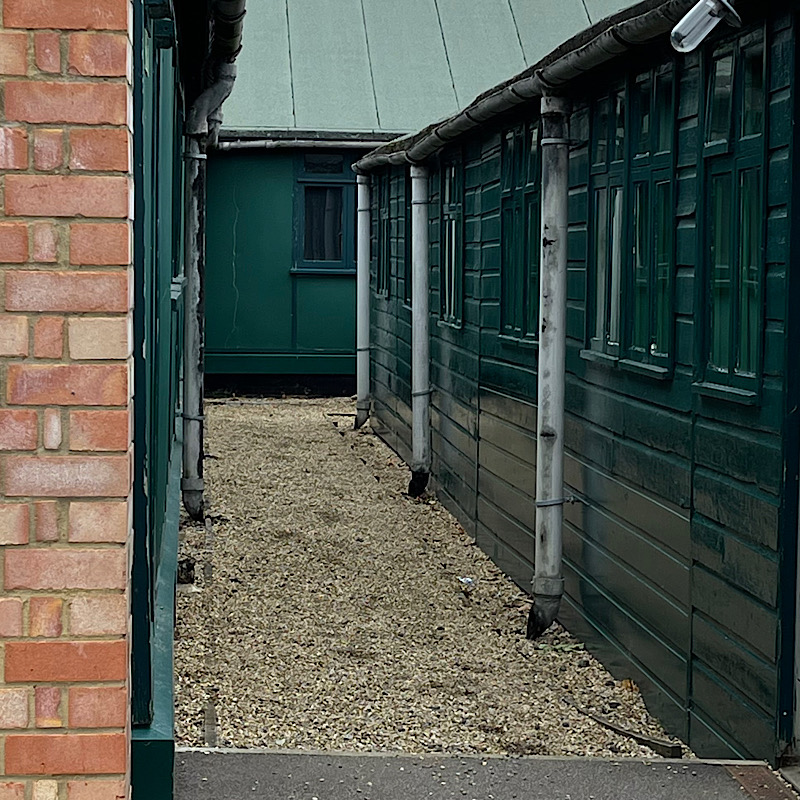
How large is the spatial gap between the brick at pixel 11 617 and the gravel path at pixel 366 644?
2.34 m

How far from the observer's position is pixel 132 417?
331 centimetres

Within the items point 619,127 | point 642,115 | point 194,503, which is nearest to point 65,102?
point 642,115

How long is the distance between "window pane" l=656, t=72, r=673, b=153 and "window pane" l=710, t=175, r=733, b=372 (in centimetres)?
53

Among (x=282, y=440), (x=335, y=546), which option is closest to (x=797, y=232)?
(x=335, y=546)

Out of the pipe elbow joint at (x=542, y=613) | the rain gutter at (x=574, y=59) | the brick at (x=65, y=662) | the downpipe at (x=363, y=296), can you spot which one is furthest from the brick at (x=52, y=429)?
the downpipe at (x=363, y=296)

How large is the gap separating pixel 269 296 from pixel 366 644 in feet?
37.8

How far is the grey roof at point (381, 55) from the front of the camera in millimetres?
18109

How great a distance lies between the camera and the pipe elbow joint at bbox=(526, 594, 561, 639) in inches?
267

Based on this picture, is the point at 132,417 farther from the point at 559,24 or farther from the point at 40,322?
the point at 559,24

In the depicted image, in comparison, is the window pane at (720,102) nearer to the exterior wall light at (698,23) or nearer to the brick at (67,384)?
the exterior wall light at (698,23)

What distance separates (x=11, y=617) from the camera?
10.1ft

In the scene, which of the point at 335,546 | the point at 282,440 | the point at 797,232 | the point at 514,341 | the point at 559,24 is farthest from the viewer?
the point at 559,24

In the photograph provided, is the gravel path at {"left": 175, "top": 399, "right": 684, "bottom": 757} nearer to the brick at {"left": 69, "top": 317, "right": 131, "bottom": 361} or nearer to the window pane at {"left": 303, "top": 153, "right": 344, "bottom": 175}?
the brick at {"left": 69, "top": 317, "right": 131, "bottom": 361}

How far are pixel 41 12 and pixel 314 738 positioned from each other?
3173 millimetres
